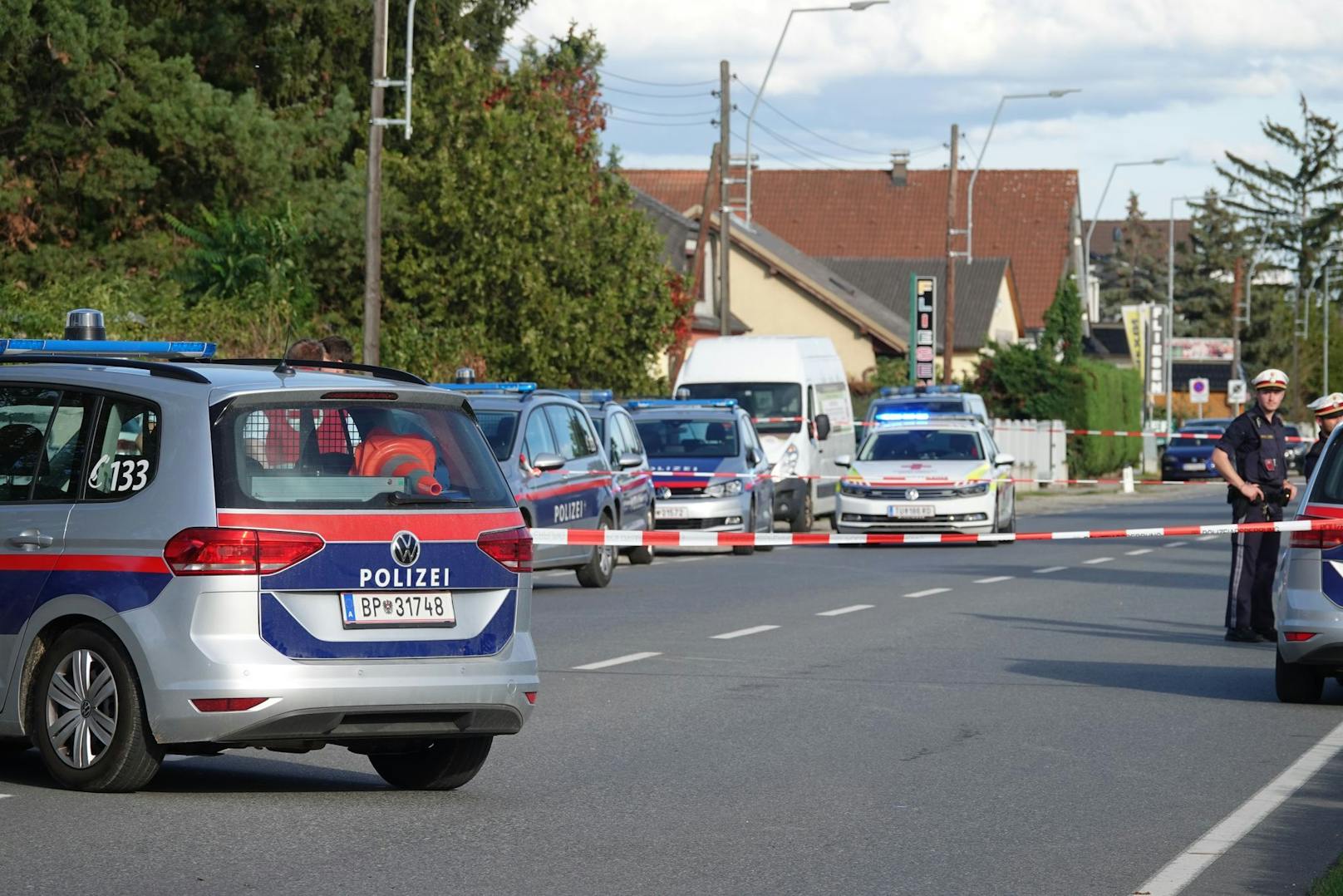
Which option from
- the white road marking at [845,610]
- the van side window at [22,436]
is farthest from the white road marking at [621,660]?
the van side window at [22,436]

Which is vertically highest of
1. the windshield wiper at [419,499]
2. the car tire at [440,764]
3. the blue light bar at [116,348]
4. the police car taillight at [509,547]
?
the blue light bar at [116,348]

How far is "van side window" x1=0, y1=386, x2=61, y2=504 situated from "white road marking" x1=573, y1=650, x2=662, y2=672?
17.6 feet

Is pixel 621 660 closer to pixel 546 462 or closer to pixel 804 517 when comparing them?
pixel 546 462

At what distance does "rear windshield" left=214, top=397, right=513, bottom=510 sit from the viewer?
854 cm

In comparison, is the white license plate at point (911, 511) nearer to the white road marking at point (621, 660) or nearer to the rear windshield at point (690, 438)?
the rear windshield at point (690, 438)

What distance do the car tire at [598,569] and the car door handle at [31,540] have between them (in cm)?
1240

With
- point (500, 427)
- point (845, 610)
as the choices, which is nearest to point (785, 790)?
point (845, 610)

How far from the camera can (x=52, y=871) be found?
729cm

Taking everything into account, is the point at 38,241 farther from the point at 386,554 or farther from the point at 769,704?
the point at 386,554

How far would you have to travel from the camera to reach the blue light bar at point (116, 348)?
33.4 feet

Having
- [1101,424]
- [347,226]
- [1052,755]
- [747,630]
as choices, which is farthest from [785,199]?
[1052,755]

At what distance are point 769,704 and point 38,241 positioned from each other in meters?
30.8

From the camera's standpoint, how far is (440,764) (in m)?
9.31

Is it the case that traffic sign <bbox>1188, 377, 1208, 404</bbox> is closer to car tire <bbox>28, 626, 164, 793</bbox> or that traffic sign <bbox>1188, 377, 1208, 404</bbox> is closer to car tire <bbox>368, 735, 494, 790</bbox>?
car tire <bbox>368, 735, 494, 790</bbox>
